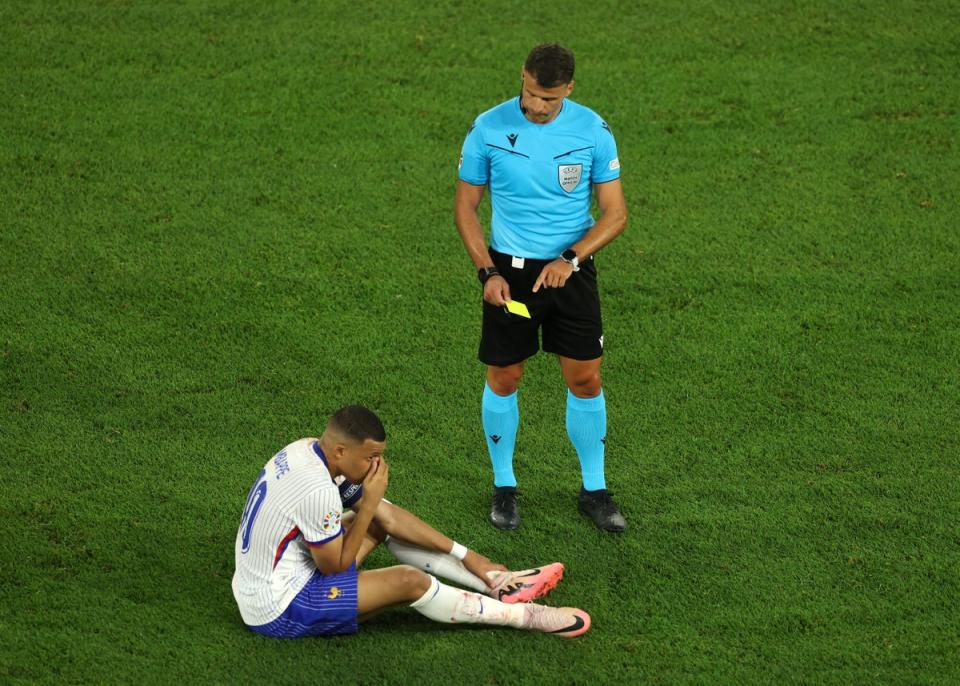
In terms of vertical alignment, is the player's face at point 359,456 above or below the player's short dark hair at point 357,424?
below

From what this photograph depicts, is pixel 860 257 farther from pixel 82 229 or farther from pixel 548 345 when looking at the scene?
pixel 82 229

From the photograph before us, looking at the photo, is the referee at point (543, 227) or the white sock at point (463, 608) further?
the referee at point (543, 227)

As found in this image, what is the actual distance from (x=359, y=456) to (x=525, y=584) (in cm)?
94

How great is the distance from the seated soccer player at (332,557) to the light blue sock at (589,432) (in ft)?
2.60

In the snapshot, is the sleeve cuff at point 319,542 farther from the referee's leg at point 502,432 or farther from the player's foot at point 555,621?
the referee's leg at point 502,432

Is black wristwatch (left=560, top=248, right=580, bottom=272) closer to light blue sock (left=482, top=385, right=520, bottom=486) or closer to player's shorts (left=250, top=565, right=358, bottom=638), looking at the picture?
light blue sock (left=482, top=385, right=520, bottom=486)

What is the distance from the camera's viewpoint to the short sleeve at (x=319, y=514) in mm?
4051

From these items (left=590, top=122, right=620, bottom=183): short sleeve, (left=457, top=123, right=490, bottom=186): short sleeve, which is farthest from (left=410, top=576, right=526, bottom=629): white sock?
(left=590, top=122, right=620, bottom=183): short sleeve

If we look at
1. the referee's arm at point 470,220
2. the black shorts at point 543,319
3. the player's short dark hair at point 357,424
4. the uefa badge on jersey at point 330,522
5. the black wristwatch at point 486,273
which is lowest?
the uefa badge on jersey at point 330,522

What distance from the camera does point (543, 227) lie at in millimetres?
4746

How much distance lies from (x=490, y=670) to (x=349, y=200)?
3919mm

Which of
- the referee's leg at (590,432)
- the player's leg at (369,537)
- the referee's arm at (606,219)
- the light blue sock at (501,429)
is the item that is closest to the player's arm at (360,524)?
the player's leg at (369,537)

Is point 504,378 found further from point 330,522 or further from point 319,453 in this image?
point 330,522

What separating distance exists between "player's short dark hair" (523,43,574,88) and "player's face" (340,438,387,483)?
147cm
